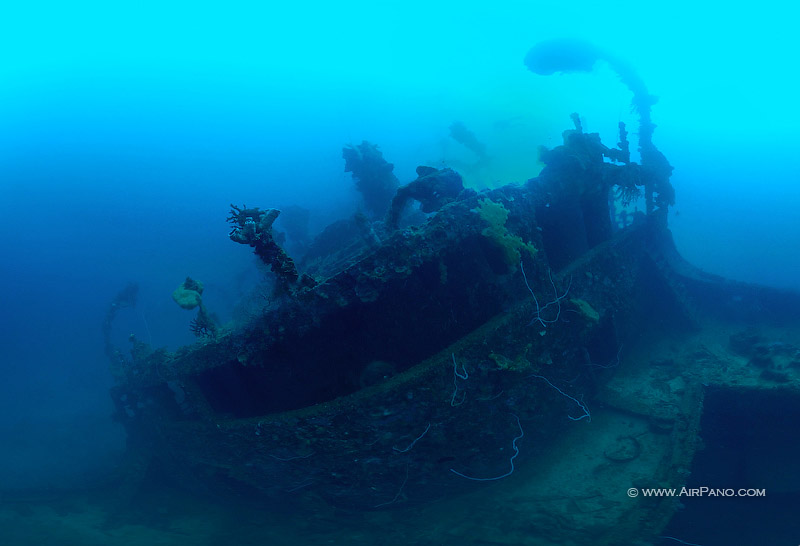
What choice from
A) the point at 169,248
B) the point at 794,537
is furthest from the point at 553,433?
the point at 169,248

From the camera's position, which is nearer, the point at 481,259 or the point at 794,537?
the point at 794,537

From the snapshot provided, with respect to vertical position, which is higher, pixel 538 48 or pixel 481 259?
pixel 538 48

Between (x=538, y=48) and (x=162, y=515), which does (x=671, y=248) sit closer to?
(x=538, y=48)

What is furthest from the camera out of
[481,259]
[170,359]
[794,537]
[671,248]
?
[671,248]

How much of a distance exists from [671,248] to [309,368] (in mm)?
13849

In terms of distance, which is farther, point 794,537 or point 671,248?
point 671,248

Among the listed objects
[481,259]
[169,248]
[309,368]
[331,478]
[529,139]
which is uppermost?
[529,139]

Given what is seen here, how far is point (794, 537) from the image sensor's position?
5566 millimetres

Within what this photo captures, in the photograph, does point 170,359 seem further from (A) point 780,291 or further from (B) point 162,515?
(A) point 780,291

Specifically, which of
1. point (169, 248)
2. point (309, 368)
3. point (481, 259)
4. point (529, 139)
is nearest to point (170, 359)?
point (309, 368)

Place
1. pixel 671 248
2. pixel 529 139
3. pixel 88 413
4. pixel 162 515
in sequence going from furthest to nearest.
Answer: pixel 529 139
pixel 88 413
pixel 671 248
pixel 162 515

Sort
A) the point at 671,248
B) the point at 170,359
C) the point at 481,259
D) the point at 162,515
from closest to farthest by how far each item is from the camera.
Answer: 1. the point at 481,259
2. the point at 170,359
3. the point at 162,515
4. the point at 671,248

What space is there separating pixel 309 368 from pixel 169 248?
61.8 m

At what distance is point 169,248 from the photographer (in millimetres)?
57188
